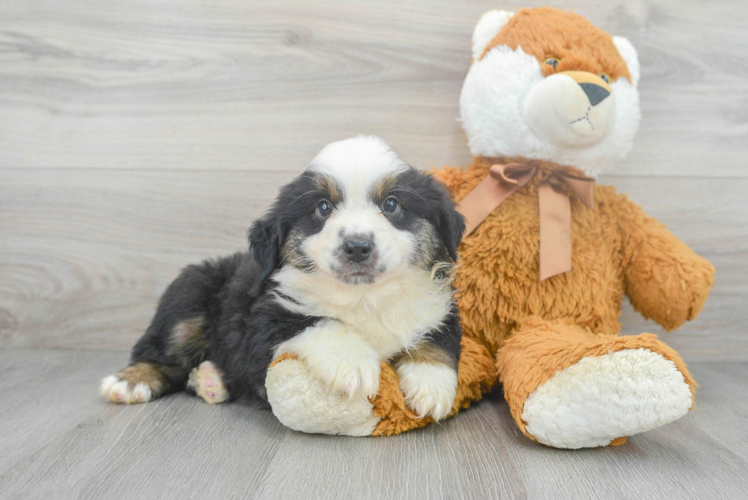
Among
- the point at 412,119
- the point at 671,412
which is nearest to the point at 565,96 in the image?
the point at 412,119

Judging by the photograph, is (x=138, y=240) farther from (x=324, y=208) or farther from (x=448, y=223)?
(x=448, y=223)

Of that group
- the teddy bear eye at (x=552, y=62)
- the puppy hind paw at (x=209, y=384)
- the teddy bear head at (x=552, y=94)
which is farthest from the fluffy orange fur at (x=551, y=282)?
the puppy hind paw at (x=209, y=384)

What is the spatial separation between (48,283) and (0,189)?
49cm

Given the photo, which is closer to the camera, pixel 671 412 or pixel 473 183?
pixel 671 412

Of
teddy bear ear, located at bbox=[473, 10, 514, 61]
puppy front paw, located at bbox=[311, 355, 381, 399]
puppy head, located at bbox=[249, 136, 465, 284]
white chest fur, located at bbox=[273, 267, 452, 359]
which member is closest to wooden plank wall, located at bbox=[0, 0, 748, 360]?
teddy bear ear, located at bbox=[473, 10, 514, 61]

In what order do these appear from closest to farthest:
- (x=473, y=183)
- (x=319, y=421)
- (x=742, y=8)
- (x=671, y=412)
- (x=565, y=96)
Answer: (x=671, y=412) → (x=319, y=421) → (x=565, y=96) → (x=473, y=183) → (x=742, y=8)

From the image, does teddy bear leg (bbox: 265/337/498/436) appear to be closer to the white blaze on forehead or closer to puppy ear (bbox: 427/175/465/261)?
puppy ear (bbox: 427/175/465/261)

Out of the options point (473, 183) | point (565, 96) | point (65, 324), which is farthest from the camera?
point (65, 324)

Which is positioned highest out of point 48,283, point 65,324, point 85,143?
point 85,143

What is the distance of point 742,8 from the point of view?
2385mm

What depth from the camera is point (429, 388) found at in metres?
1.54

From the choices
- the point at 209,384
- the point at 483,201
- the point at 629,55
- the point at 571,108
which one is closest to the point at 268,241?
the point at 209,384

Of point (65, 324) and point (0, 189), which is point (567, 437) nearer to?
point (65, 324)

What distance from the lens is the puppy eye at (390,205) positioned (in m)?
1.60
